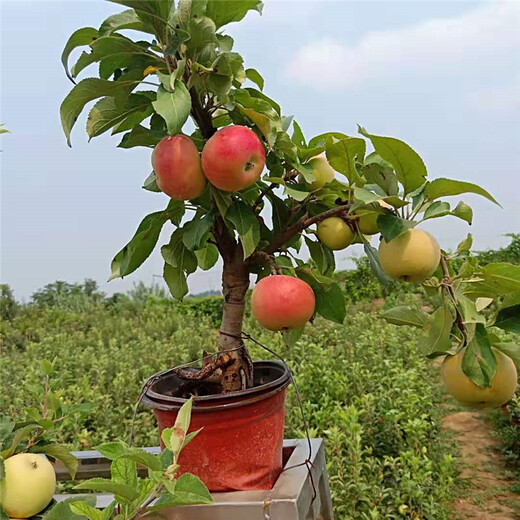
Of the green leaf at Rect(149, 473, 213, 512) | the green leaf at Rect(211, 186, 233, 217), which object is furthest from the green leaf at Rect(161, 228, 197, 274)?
the green leaf at Rect(149, 473, 213, 512)

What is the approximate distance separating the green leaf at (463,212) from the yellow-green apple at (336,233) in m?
0.19

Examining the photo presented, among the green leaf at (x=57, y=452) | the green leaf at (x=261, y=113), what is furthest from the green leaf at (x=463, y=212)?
the green leaf at (x=57, y=452)

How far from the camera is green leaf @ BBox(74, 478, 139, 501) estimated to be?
66 centimetres

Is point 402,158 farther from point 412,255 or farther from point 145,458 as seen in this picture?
point 145,458

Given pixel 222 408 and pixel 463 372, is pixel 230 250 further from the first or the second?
pixel 463 372

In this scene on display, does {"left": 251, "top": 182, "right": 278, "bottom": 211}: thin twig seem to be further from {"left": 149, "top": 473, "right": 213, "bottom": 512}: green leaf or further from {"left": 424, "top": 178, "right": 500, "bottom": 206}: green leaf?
{"left": 149, "top": 473, "right": 213, "bottom": 512}: green leaf

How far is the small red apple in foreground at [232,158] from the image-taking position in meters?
0.81

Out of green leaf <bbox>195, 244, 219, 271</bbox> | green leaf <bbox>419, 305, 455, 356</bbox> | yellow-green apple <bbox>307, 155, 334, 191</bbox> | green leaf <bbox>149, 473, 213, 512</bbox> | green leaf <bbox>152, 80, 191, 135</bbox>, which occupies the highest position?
green leaf <bbox>152, 80, 191, 135</bbox>

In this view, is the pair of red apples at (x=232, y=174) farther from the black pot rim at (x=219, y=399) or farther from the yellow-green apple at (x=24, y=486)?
the yellow-green apple at (x=24, y=486)

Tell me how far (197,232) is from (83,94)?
285 millimetres

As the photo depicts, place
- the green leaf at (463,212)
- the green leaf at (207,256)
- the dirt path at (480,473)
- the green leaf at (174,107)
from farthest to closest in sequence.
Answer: the dirt path at (480,473), the green leaf at (207,256), the green leaf at (463,212), the green leaf at (174,107)

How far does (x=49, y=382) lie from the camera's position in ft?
3.54

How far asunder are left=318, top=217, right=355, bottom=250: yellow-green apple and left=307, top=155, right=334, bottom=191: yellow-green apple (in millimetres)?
69

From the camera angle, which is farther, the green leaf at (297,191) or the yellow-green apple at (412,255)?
the green leaf at (297,191)
